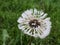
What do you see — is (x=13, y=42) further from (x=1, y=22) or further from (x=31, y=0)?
(x=31, y=0)

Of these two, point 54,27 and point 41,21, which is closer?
point 41,21

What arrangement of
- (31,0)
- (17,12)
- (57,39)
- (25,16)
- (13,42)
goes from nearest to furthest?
(25,16)
(13,42)
(57,39)
(17,12)
(31,0)

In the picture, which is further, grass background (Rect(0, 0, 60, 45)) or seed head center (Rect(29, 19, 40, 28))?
grass background (Rect(0, 0, 60, 45))

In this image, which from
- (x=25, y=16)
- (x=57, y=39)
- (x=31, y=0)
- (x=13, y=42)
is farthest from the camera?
(x=31, y=0)

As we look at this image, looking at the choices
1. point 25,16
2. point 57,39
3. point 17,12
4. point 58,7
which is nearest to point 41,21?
point 25,16

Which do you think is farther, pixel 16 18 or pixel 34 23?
pixel 16 18

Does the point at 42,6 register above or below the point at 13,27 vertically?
above

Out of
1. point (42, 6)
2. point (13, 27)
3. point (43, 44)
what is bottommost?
point (43, 44)

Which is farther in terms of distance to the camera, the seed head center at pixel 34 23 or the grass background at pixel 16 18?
the grass background at pixel 16 18
